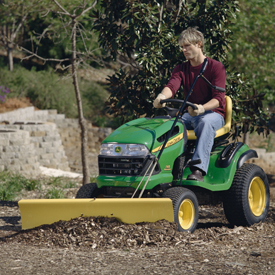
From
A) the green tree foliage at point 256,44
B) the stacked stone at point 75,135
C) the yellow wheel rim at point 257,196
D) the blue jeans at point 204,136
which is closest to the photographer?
the blue jeans at point 204,136

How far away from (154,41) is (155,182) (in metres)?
2.78

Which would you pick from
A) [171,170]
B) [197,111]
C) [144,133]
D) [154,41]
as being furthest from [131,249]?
[154,41]

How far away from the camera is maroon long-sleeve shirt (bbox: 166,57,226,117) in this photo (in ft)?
18.1

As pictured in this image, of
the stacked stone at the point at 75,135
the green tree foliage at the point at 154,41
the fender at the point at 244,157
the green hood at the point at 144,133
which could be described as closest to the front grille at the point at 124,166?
the green hood at the point at 144,133

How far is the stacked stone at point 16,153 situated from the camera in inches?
484

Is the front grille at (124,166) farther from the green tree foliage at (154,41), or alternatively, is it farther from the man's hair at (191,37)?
the green tree foliage at (154,41)

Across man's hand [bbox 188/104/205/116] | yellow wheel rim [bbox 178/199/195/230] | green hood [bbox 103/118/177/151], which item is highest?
man's hand [bbox 188/104/205/116]

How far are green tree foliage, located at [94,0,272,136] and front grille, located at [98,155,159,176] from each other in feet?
6.89

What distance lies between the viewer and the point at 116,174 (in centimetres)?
514

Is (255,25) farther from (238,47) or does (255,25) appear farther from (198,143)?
(198,143)

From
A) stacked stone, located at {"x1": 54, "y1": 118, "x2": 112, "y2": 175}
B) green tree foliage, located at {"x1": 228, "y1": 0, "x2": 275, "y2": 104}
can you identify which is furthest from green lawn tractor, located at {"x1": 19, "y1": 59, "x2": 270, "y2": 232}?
stacked stone, located at {"x1": 54, "y1": 118, "x2": 112, "y2": 175}

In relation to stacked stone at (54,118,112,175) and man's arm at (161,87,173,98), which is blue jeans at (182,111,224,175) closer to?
man's arm at (161,87,173,98)

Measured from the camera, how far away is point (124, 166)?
16.8 ft

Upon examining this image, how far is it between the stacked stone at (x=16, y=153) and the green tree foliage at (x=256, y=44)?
6.16 meters
